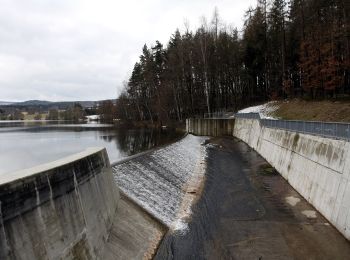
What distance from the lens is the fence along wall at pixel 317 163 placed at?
52.6 feet

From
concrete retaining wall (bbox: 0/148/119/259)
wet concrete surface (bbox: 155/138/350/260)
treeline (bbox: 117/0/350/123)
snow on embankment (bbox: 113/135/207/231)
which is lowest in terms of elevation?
wet concrete surface (bbox: 155/138/350/260)

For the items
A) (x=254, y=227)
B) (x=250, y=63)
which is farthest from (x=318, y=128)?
(x=250, y=63)

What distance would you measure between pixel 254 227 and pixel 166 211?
451cm

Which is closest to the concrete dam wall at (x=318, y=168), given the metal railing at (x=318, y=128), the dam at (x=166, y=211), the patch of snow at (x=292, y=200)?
the dam at (x=166, y=211)

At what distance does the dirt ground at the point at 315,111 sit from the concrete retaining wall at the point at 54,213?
828 inches

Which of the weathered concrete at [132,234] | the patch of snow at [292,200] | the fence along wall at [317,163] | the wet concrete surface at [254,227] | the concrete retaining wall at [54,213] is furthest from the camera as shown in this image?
the patch of snow at [292,200]

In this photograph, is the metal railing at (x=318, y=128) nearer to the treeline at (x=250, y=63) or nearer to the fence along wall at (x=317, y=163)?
the fence along wall at (x=317, y=163)

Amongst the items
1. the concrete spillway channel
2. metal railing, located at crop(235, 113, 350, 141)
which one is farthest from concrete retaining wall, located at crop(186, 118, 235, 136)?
the concrete spillway channel

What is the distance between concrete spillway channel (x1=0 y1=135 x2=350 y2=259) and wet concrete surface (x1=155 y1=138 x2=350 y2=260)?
44 mm

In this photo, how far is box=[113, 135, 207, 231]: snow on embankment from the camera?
1842 cm

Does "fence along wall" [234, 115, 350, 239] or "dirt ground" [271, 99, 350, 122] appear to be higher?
"dirt ground" [271, 99, 350, 122]

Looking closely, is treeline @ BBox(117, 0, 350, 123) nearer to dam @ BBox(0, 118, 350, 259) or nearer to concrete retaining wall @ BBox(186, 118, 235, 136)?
concrete retaining wall @ BBox(186, 118, 235, 136)

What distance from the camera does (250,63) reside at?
210ft

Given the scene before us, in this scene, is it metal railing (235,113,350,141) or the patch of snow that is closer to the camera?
metal railing (235,113,350,141)
